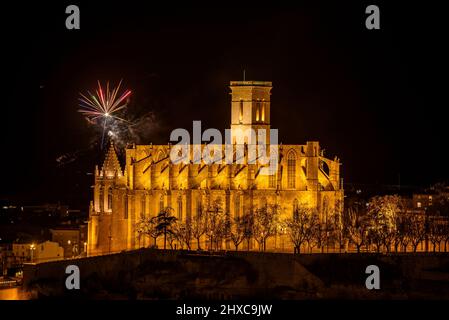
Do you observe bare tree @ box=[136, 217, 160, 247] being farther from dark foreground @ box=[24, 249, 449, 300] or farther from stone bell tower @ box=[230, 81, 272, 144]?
stone bell tower @ box=[230, 81, 272, 144]

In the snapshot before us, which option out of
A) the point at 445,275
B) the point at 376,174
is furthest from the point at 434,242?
the point at 376,174

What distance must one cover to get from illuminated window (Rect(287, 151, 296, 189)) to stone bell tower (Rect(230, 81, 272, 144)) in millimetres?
3499

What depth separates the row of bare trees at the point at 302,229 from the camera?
276ft

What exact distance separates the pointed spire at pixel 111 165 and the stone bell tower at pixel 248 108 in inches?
287

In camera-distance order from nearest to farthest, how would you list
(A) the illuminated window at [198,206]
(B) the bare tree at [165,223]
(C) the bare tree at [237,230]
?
1. (C) the bare tree at [237,230]
2. (B) the bare tree at [165,223]
3. (A) the illuminated window at [198,206]

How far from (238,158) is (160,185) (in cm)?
507

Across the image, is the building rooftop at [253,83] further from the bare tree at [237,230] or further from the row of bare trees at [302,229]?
the bare tree at [237,230]

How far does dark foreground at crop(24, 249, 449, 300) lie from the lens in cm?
7875

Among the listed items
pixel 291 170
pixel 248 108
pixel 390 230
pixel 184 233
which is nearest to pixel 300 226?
pixel 390 230

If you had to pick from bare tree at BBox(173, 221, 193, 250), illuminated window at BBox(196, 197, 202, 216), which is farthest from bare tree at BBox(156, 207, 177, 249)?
illuminated window at BBox(196, 197, 202, 216)

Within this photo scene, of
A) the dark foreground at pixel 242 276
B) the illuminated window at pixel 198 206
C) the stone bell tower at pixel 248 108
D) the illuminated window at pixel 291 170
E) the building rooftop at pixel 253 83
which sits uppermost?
the building rooftop at pixel 253 83

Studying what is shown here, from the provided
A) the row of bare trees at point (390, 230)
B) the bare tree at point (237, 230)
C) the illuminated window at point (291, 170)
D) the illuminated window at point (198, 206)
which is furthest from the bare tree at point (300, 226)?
the illuminated window at point (198, 206)

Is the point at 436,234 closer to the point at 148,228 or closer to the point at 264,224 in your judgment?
the point at 264,224

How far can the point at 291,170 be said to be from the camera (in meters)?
89.8
